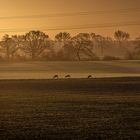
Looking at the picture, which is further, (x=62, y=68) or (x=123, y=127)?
(x=62, y=68)

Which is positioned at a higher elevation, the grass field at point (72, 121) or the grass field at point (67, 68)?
the grass field at point (67, 68)

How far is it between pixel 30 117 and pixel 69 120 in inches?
86.2

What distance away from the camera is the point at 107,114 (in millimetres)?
22203

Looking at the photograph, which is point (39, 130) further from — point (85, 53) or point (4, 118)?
point (85, 53)

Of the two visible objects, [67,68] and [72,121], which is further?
[67,68]

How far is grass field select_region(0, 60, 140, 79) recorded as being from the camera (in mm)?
85938

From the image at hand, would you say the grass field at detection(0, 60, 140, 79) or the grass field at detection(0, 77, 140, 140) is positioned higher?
the grass field at detection(0, 60, 140, 79)

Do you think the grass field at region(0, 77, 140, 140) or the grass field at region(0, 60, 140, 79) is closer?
the grass field at region(0, 77, 140, 140)

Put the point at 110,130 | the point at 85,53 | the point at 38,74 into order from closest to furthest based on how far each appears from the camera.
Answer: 1. the point at 110,130
2. the point at 38,74
3. the point at 85,53

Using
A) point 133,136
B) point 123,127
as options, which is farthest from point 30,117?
point 133,136

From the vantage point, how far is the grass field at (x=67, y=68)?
8594 cm

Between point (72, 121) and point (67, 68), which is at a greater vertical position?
point (67, 68)

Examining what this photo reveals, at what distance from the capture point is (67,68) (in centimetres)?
9181

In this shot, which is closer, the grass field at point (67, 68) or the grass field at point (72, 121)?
the grass field at point (72, 121)
